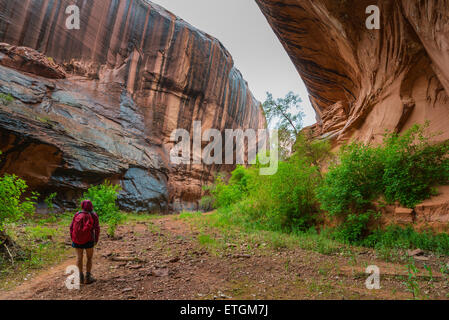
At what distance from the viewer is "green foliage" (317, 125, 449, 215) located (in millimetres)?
6191

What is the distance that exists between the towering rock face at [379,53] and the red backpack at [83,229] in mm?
9749

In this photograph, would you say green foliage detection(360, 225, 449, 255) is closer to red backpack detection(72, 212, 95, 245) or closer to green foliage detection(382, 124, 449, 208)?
green foliage detection(382, 124, 449, 208)

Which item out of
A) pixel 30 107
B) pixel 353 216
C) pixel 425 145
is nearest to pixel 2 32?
pixel 30 107

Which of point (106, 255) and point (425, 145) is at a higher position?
point (425, 145)

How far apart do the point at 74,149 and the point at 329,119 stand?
1623 centimetres

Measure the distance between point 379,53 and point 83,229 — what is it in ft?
39.5

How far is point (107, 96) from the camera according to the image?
1753cm

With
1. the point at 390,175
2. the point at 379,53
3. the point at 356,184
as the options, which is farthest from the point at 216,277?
the point at 379,53

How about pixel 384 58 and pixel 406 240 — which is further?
pixel 384 58

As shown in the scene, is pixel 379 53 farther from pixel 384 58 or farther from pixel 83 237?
pixel 83 237

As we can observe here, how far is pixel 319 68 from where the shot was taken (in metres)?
12.8

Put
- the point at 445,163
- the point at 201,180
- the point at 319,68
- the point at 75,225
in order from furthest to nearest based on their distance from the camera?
the point at 201,180 → the point at 319,68 → the point at 445,163 → the point at 75,225
